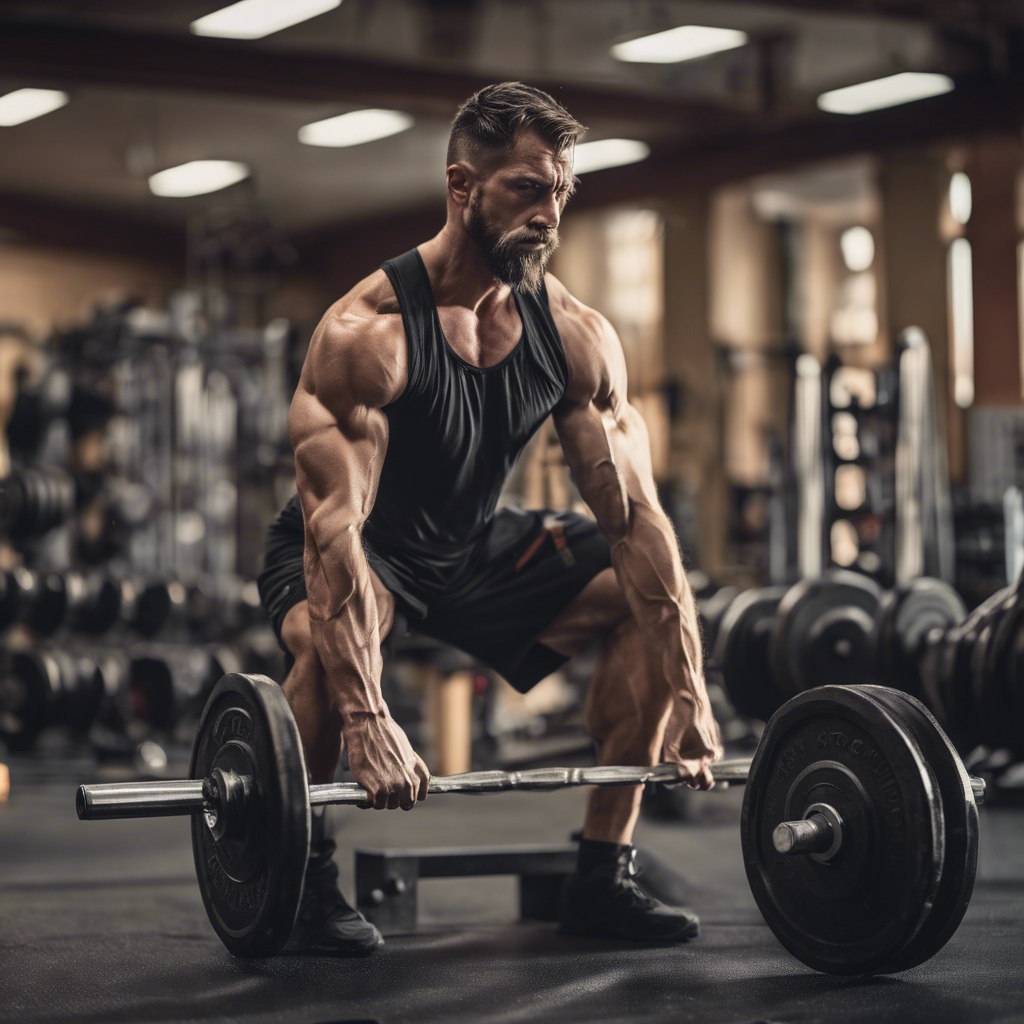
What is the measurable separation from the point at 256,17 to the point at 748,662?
370 cm

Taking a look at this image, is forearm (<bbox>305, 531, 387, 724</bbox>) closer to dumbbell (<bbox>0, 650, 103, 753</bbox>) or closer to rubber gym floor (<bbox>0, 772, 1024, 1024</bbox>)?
rubber gym floor (<bbox>0, 772, 1024, 1024</bbox>)

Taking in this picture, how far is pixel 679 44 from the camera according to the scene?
6367 mm

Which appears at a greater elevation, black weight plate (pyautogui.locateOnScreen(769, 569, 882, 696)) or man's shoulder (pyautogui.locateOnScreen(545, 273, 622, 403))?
man's shoulder (pyautogui.locateOnScreen(545, 273, 622, 403))

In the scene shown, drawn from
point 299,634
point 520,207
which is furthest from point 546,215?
point 299,634

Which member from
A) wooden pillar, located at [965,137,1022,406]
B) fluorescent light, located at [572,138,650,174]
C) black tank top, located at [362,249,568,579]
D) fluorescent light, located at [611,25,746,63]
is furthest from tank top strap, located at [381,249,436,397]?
fluorescent light, located at [572,138,650,174]

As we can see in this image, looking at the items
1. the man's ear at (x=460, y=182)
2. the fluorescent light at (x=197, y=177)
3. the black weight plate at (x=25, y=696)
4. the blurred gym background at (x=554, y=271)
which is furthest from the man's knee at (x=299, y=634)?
the fluorescent light at (x=197, y=177)

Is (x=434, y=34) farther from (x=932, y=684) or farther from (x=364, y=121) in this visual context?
(x=932, y=684)

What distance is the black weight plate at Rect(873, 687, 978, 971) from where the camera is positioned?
1695 millimetres

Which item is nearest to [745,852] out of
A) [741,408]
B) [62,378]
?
[62,378]

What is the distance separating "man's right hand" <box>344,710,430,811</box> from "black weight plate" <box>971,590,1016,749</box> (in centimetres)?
139

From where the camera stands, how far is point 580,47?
6.62 metres

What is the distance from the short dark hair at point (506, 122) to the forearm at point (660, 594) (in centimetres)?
55

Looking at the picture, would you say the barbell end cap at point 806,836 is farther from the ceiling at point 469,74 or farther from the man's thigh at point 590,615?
the ceiling at point 469,74

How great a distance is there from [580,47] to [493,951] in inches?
208
